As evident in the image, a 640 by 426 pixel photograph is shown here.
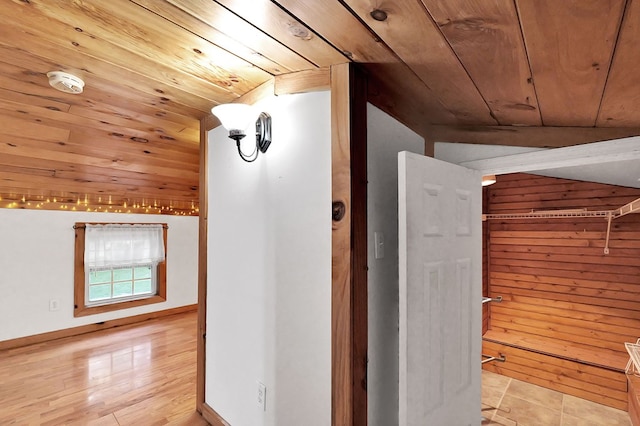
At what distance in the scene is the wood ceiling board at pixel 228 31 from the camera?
1.06m

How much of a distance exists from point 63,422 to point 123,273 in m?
2.62

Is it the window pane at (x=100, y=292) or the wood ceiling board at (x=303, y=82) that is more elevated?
the wood ceiling board at (x=303, y=82)

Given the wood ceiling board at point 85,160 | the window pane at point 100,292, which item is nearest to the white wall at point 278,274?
the wood ceiling board at point 85,160

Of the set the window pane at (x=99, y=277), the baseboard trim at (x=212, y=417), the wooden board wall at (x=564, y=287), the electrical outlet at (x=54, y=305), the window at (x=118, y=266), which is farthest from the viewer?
the window pane at (x=99, y=277)

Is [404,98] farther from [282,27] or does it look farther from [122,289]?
[122,289]

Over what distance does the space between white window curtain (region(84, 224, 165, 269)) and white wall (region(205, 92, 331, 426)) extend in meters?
2.95

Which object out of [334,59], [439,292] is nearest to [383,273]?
[439,292]

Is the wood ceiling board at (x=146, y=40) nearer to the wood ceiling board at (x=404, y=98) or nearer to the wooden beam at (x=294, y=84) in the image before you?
the wooden beam at (x=294, y=84)

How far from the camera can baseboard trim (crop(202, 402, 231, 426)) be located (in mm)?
2027

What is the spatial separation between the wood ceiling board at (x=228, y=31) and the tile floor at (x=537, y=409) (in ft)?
9.72

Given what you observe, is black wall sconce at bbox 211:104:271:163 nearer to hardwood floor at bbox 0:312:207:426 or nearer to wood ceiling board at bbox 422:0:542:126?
wood ceiling board at bbox 422:0:542:126

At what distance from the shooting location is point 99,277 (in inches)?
169

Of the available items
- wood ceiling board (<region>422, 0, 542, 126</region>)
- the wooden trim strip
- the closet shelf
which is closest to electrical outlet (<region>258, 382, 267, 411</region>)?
the wooden trim strip

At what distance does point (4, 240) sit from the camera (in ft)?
11.4
